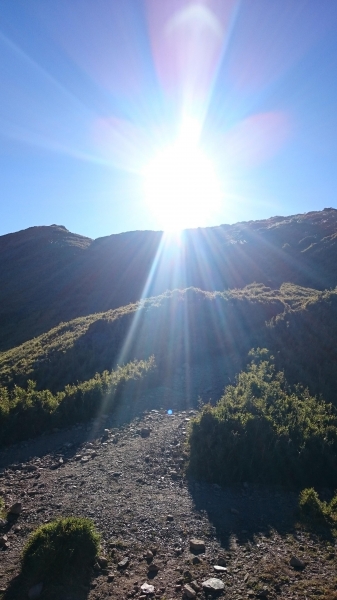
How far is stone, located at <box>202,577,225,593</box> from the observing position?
13.7 ft

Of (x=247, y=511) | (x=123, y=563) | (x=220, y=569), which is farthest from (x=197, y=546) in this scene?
(x=247, y=511)

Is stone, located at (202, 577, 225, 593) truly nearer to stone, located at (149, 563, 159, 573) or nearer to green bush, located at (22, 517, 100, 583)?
stone, located at (149, 563, 159, 573)

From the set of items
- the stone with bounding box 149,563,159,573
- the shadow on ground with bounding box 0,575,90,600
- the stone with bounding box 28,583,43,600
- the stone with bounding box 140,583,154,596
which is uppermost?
the stone with bounding box 28,583,43,600

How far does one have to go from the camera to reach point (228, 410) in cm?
829

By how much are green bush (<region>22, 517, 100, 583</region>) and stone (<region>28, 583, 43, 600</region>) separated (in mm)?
103

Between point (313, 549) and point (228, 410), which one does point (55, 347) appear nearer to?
point (228, 410)

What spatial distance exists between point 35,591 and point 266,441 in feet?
14.6

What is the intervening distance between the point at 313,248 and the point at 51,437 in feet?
108

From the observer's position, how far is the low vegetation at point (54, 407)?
886 centimetres

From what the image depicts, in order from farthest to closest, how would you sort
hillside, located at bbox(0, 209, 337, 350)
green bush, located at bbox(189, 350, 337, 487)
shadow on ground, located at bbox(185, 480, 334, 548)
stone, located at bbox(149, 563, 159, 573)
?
hillside, located at bbox(0, 209, 337, 350)
green bush, located at bbox(189, 350, 337, 487)
shadow on ground, located at bbox(185, 480, 334, 548)
stone, located at bbox(149, 563, 159, 573)

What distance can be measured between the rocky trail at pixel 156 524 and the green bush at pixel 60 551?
0.13 m

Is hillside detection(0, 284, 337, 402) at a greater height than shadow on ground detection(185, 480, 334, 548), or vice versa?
hillside detection(0, 284, 337, 402)

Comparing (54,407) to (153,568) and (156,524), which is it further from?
(153,568)

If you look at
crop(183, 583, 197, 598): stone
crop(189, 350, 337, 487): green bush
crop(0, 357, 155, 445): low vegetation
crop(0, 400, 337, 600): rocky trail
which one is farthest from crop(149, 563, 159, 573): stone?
crop(0, 357, 155, 445): low vegetation
